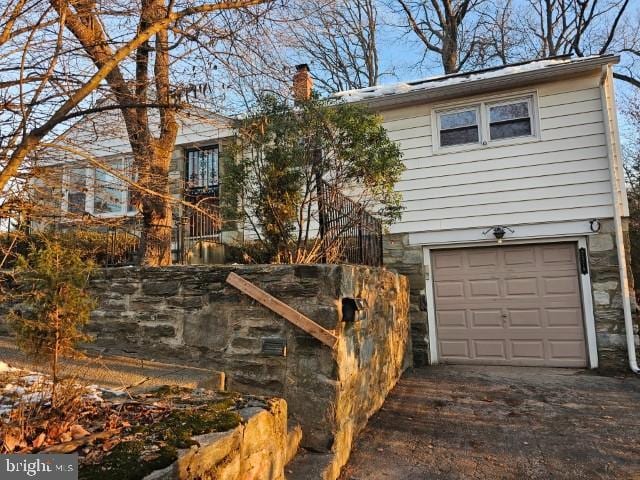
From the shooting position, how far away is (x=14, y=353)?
3701mm

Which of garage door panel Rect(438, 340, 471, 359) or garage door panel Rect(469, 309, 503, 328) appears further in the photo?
garage door panel Rect(438, 340, 471, 359)

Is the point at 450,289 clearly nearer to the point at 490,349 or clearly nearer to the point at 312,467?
the point at 490,349

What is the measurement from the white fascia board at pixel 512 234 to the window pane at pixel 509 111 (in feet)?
6.08

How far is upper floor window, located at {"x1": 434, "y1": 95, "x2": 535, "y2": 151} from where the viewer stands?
6.75m

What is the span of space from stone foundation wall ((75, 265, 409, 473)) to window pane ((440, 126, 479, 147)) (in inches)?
157

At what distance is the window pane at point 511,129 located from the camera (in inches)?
264

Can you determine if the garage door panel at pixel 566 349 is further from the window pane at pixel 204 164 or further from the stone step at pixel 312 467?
the window pane at pixel 204 164

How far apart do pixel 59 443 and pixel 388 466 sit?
7.83 feet

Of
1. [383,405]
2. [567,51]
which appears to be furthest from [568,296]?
[567,51]

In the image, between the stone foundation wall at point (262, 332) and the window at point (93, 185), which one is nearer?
the stone foundation wall at point (262, 332)

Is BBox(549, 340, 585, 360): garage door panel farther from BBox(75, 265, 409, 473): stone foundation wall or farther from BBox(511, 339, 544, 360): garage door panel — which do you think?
BBox(75, 265, 409, 473): stone foundation wall

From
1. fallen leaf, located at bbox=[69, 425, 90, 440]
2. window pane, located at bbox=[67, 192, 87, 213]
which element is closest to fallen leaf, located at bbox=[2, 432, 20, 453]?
fallen leaf, located at bbox=[69, 425, 90, 440]

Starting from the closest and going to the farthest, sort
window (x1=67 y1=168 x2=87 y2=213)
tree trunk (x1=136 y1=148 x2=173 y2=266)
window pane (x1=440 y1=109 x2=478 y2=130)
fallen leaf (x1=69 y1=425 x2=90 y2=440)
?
fallen leaf (x1=69 y1=425 x2=90 y2=440), window (x1=67 y1=168 x2=87 y2=213), tree trunk (x1=136 y1=148 x2=173 y2=266), window pane (x1=440 y1=109 x2=478 y2=130)

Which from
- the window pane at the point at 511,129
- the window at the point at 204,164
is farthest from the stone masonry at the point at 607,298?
the window at the point at 204,164
